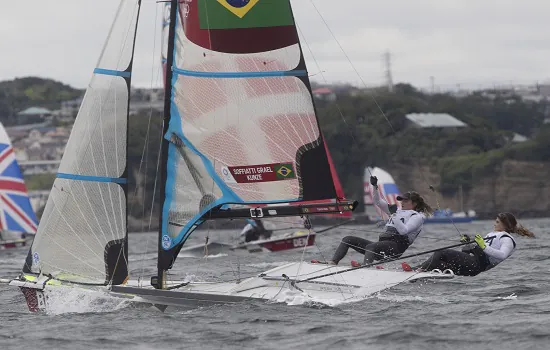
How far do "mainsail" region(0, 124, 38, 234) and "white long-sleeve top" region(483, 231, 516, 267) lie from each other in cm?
2202

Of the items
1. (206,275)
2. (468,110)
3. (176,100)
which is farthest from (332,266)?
(468,110)

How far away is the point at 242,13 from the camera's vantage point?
12.6 metres

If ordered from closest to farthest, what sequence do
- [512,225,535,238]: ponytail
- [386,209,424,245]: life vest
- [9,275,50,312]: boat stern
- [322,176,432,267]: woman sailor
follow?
1. [512,225,535,238]: ponytail
2. [9,275,50,312]: boat stern
3. [322,176,432,267]: woman sailor
4. [386,209,424,245]: life vest

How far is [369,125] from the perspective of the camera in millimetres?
83625

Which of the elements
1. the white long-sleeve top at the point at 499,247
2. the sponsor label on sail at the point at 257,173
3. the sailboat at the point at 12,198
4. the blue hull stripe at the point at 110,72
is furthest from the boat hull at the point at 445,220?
the sponsor label on sail at the point at 257,173

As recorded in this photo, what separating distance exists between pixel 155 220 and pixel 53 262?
231 ft

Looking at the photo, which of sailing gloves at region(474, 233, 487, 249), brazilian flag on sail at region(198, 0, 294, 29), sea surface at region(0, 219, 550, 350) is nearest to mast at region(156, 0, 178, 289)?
brazilian flag on sail at region(198, 0, 294, 29)

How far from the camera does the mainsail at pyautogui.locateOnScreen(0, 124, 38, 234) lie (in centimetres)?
3278

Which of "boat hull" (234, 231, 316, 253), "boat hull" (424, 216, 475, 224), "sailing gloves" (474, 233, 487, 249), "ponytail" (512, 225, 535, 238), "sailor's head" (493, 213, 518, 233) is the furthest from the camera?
"boat hull" (424, 216, 475, 224)

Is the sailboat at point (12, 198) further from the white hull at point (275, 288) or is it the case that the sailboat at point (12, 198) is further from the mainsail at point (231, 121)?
the mainsail at point (231, 121)

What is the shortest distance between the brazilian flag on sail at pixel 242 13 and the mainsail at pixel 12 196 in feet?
68.9

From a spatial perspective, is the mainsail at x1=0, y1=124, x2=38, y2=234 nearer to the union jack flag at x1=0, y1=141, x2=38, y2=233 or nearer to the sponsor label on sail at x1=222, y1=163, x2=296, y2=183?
the union jack flag at x1=0, y1=141, x2=38, y2=233

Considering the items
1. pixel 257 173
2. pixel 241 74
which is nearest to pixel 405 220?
pixel 257 173

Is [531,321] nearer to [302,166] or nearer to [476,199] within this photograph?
[302,166]
